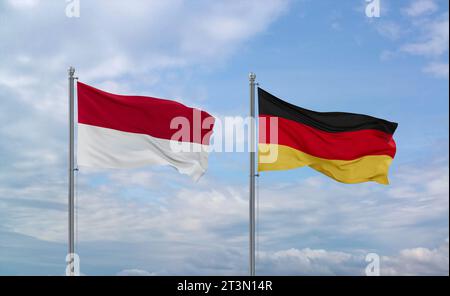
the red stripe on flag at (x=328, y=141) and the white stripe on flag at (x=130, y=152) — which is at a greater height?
the red stripe on flag at (x=328, y=141)

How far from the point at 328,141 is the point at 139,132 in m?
6.38

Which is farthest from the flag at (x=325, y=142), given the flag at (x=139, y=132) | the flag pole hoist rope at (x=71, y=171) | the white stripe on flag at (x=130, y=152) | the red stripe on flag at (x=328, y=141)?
the flag pole hoist rope at (x=71, y=171)

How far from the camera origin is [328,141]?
22.6 m

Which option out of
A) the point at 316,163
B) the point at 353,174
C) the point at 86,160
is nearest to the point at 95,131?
the point at 86,160

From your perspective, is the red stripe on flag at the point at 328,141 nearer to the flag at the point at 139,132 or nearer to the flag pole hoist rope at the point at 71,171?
the flag at the point at 139,132

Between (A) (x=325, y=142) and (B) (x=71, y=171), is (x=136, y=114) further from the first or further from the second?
(A) (x=325, y=142)

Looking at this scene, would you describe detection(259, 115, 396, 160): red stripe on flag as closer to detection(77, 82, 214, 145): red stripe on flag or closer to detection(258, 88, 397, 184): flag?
detection(258, 88, 397, 184): flag

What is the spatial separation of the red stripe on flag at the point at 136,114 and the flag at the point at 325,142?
6.47 feet

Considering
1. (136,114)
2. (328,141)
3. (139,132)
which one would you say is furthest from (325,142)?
(136,114)

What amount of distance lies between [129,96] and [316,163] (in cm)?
656

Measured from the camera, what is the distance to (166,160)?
69.3 ft

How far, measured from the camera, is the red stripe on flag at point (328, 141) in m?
21.6

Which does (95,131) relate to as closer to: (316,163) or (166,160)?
(166,160)

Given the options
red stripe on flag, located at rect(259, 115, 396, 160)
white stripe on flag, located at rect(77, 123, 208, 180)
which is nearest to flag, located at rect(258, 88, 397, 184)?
red stripe on flag, located at rect(259, 115, 396, 160)
